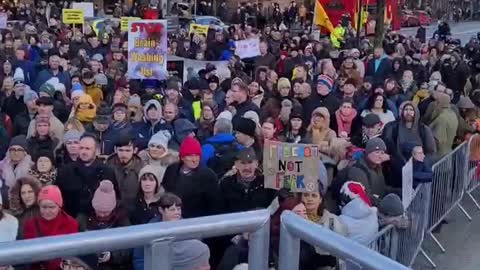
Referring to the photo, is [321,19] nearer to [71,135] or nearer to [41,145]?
[41,145]

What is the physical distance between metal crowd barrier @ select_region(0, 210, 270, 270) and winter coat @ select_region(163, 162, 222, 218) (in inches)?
161

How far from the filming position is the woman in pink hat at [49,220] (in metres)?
4.90

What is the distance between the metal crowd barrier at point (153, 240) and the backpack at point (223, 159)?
15.7 ft

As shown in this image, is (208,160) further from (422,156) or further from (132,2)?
(132,2)

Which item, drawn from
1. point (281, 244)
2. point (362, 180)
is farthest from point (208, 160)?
point (281, 244)

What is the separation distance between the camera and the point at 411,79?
39.8 feet

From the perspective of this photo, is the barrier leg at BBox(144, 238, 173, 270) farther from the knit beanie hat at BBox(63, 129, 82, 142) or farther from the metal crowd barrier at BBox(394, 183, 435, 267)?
the knit beanie hat at BBox(63, 129, 82, 142)

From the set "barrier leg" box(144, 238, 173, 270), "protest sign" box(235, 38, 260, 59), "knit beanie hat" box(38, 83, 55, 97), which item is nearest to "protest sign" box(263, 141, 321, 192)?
"barrier leg" box(144, 238, 173, 270)

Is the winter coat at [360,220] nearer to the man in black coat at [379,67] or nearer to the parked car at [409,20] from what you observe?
the man in black coat at [379,67]

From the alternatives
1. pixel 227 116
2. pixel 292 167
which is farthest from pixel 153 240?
pixel 227 116

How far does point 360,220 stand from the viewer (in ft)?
18.6

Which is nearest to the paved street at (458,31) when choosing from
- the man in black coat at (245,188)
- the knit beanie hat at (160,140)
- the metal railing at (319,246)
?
the knit beanie hat at (160,140)

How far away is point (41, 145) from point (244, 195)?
7.74 ft

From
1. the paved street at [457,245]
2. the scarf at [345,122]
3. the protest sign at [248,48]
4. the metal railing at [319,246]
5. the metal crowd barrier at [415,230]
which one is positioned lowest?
the paved street at [457,245]
